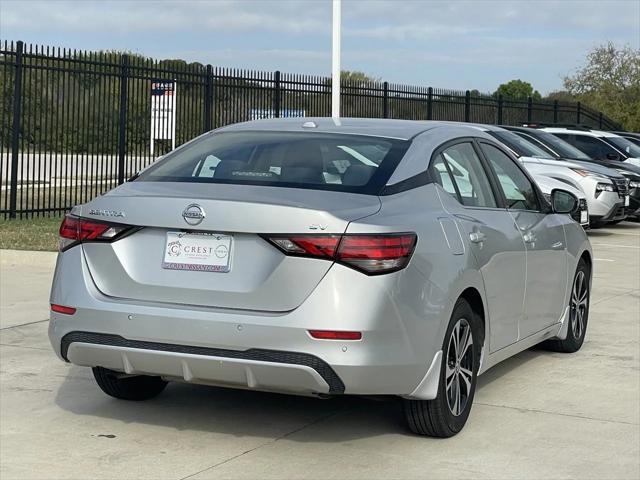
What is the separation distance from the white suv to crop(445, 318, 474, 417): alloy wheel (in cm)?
1650

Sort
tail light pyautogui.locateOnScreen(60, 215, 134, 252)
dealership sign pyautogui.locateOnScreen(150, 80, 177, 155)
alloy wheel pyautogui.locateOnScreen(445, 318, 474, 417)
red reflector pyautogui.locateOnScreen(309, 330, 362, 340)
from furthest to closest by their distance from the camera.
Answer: dealership sign pyautogui.locateOnScreen(150, 80, 177, 155), alloy wheel pyautogui.locateOnScreen(445, 318, 474, 417), tail light pyautogui.locateOnScreen(60, 215, 134, 252), red reflector pyautogui.locateOnScreen(309, 330, 362, 340)

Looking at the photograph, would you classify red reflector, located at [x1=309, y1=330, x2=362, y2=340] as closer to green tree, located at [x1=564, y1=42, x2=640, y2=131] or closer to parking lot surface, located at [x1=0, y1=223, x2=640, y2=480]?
parking lot surface, located at [x1=0, y1=223, x2=640, y2=480]

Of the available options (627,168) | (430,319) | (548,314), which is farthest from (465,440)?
(627,168)

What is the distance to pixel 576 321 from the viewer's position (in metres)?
8.30

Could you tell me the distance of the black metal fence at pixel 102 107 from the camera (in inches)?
657

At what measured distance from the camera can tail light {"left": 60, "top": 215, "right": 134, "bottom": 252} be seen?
5562 mm

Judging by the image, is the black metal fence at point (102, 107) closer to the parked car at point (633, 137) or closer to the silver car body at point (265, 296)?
the parked car at point (633, 137)

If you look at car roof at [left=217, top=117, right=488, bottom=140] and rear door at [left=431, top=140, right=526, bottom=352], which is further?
car roof at [left=217, top=117, right=488, bottom=140]

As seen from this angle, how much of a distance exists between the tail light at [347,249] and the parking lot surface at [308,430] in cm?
97

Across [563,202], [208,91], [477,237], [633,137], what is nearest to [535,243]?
[563,202]

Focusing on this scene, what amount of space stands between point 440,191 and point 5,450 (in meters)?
2.53

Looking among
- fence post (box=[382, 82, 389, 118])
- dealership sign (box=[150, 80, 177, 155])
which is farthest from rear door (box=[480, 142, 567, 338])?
fence post (box=[382, 82, 389, 118])

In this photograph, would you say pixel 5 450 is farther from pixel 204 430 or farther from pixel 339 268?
pixel 339 268

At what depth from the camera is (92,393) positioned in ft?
22.3
